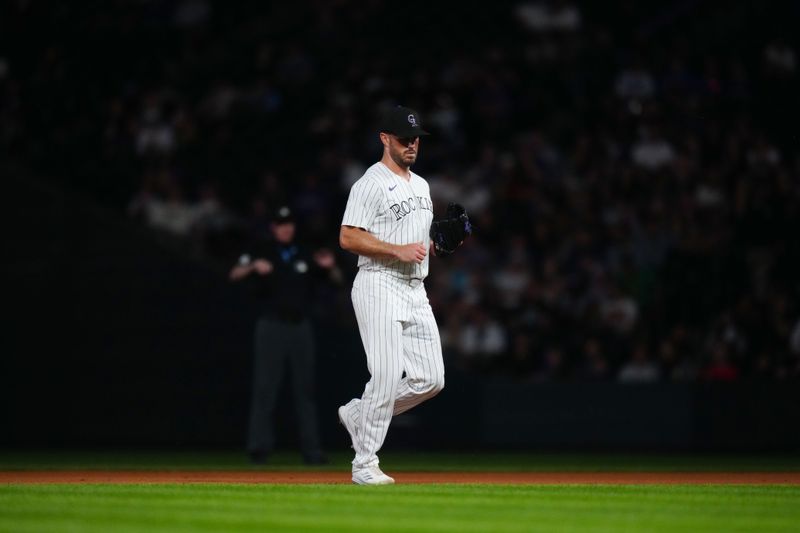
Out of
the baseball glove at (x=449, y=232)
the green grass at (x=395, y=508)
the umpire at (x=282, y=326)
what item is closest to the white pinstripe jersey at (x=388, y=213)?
the baseball glove at (x=449, y=232)

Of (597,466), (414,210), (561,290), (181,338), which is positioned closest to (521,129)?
(561,290)

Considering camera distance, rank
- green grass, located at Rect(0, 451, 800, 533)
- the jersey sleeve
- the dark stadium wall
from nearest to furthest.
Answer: green grass, located at Rect(0, 451, 800, 533), the jersey sleeve, the dark stadium wall

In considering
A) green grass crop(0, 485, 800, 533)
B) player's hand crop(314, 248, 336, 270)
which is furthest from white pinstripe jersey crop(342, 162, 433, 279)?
player's hand crop(314, 248, 336, 270)

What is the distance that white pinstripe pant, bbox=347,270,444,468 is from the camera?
9055 mm

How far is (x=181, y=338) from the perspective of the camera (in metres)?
15.9

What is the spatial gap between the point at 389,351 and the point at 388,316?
0.22 m

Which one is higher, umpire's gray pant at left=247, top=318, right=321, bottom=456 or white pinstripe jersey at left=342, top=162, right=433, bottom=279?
white pinstripe jersey at left=342, top=162, right=433, bottom=279

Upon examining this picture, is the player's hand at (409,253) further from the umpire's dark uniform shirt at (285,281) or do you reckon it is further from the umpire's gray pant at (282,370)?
the umpire's gray pant at (282,370)

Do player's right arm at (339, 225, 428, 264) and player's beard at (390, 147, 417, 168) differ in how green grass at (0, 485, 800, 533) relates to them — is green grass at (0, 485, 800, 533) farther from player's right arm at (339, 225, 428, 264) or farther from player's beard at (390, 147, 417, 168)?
player's beard at (390, 147, 417, 168)

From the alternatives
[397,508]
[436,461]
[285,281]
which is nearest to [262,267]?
[285,281]

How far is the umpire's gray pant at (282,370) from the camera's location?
1262cm

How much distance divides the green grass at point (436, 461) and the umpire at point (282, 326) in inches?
14.8

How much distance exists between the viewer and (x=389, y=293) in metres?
9.09

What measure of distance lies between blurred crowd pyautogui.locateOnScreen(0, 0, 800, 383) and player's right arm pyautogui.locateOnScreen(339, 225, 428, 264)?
271 inches
